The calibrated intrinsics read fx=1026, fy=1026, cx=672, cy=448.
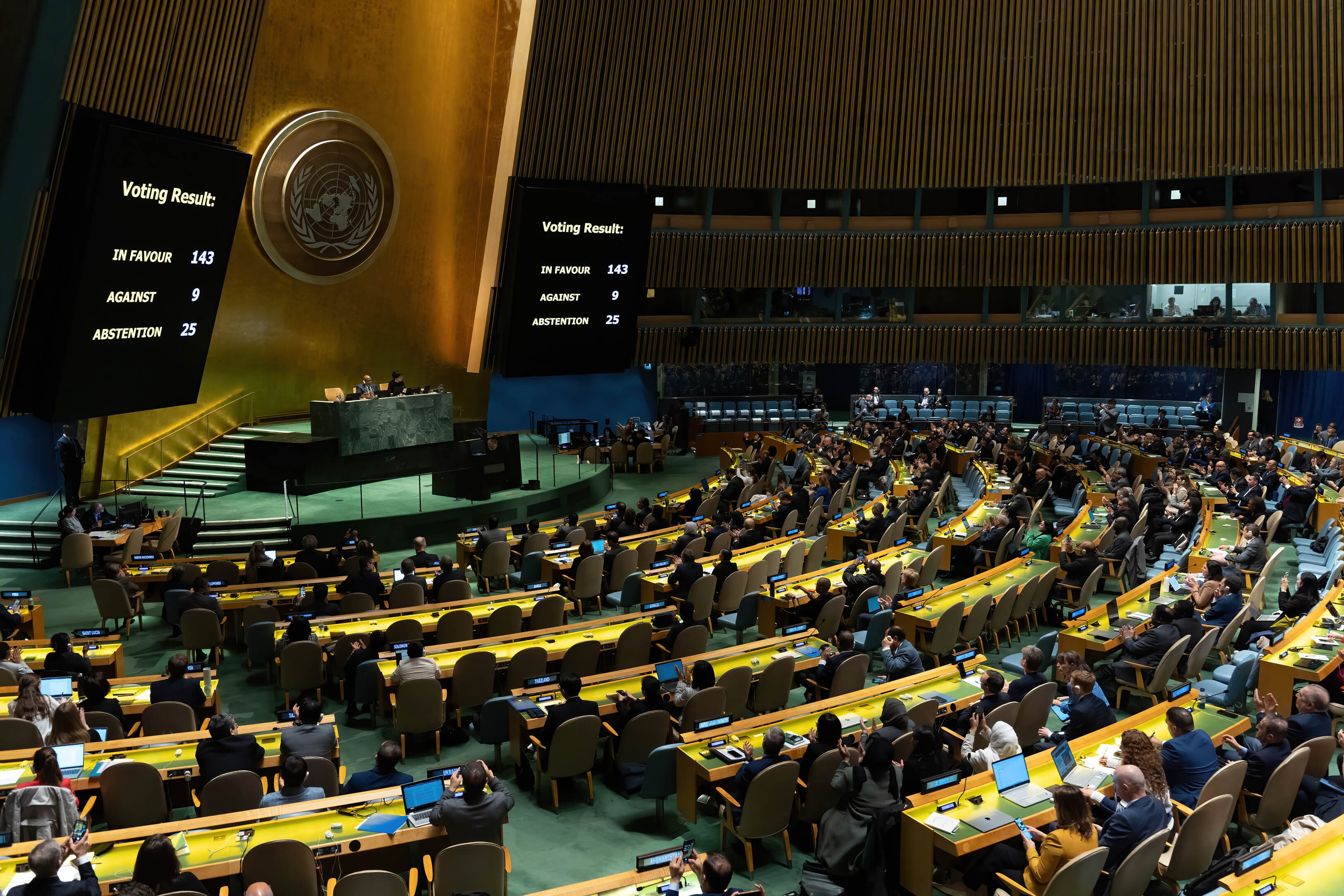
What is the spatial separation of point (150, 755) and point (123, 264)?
899 cm

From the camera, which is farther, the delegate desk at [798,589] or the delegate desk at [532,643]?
the delegate desk at [798,589]

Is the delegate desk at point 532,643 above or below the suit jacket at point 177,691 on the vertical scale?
above

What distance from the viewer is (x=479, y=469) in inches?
739

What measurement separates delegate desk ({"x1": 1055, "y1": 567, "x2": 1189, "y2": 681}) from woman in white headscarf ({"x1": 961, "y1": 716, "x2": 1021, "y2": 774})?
235 centimetres

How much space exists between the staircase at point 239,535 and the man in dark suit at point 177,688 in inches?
303

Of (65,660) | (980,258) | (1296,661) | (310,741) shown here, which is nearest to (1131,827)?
(1296,661)

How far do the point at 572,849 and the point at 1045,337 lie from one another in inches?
951

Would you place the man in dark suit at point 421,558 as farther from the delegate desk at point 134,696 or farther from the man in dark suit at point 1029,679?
the man in dark suit at point 1029,679

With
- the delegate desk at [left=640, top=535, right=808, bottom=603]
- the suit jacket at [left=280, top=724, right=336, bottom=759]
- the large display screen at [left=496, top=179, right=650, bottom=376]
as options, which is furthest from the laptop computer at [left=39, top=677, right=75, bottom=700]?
the large display screen at [left=496, top=179, right=650, bottom=376]

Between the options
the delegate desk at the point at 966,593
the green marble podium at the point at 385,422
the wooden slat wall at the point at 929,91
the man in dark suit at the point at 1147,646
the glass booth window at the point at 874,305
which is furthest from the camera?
the glass booth window at the point at 874,305

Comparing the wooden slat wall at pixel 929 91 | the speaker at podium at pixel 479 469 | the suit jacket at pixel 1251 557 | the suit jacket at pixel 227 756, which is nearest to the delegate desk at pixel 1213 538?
the suit jacket at pixel 1251 557

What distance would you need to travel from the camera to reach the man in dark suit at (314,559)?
13.1m

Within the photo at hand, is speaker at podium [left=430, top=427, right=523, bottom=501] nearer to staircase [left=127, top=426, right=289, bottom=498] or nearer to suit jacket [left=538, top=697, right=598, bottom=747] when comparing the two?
staircase [left=127, top=426, right=289, bottom=498]

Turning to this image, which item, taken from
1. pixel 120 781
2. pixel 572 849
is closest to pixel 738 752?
pixel 572 849
